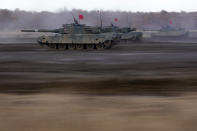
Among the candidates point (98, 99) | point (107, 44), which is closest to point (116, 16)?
point (107, 44)

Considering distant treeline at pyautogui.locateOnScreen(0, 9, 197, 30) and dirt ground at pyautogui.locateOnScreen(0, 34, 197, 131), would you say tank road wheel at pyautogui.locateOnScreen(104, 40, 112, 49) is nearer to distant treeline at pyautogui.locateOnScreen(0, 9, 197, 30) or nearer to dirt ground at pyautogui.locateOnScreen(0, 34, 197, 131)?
dirt ground at pyautogui.locateOnScreen(0, 34, 197, 131)

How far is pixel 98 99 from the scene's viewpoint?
902 centimetres

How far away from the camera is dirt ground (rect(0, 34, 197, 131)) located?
6395 mm

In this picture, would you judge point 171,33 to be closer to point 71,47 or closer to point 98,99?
point 71,47

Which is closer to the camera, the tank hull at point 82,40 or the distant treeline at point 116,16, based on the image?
the tank hull at point 82,40

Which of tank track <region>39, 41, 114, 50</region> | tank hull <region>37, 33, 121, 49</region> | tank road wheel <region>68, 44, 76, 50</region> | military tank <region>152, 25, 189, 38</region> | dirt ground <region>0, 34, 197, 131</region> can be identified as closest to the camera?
dirt ground <region>0, 34, 197, 131</region>

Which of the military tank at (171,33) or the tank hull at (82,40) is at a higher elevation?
the tank hull at (82,40)

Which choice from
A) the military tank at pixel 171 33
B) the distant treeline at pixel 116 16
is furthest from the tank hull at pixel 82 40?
the distant treeline at pixel 116 16

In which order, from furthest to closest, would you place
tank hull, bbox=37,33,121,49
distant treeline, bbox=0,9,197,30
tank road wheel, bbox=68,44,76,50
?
distant treeline, bbox=0,9,197,30 < tank road wheel, bbox=68,44,76,50 < tank hull, bbox=37,33,121,49

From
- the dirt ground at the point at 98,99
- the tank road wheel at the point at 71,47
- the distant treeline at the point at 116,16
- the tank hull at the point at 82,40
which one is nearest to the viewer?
the dirt ground at the point at 98,99

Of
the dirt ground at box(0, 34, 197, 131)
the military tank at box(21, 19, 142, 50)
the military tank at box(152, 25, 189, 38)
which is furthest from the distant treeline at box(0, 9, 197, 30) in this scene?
the dirt ground at box(0, 34, 197, 131)

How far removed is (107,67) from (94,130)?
11.2m

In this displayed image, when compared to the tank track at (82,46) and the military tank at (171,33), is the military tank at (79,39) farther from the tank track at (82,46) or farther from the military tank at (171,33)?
the military tank at (171,33)

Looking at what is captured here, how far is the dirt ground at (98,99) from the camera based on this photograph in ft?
21.0
